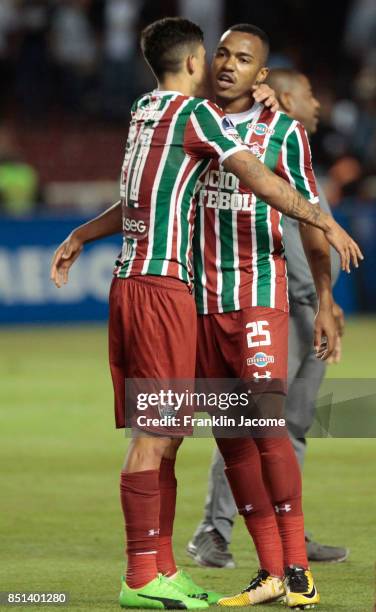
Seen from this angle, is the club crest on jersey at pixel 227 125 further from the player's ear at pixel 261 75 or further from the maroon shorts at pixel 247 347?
the maroon shorts at pixel 247 347

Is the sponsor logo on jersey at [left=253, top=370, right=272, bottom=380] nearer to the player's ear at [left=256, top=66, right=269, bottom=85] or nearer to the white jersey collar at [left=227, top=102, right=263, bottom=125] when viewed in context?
the white jersey collar at [left=227, top=102, right=263, bottom=125]

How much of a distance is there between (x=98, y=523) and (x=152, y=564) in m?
1.90

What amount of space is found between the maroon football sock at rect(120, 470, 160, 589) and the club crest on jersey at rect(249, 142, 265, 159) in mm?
1330

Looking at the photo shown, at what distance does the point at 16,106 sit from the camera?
76.5 ft

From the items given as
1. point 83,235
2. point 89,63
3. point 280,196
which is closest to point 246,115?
point 280,196

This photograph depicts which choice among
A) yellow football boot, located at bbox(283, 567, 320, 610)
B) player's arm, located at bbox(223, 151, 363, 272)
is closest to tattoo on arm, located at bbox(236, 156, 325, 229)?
player's arm, located at bbox(223, 151, 363, 272)

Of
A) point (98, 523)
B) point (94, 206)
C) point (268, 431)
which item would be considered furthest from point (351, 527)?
point (94, 206)

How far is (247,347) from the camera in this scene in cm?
620

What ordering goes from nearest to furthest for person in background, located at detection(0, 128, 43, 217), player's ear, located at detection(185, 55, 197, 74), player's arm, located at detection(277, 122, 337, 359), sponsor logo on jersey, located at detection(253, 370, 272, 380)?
player's ear, located at detection(185, 55, 197, 74)
sponsor logo on jersey, located at detection(253, 370, 272, 380)
player's arm, located at detection(277, 122, 337, 359)
person in background, located at detection(0, 128, 43, 217)

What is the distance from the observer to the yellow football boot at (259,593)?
6047 mm

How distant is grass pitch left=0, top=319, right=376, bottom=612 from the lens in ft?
21.6

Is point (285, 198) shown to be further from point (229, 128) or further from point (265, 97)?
point (265, 97)

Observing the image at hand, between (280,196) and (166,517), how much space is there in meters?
1.40
